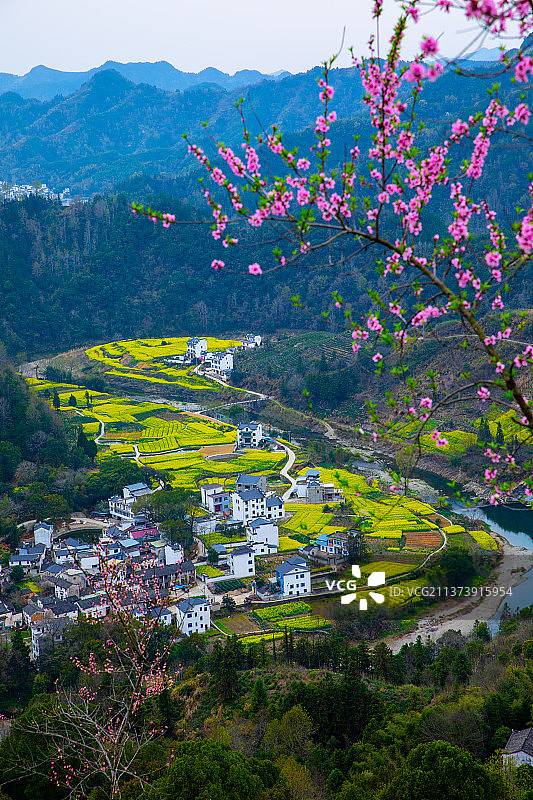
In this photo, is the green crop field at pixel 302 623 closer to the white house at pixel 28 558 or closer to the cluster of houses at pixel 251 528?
the cluster of houses at pixel 251 528

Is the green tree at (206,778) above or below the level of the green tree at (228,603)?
above

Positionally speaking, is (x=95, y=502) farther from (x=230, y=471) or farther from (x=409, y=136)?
(x=409, y=136)


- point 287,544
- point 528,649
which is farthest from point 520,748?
point 287,544

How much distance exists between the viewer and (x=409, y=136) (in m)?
4.14

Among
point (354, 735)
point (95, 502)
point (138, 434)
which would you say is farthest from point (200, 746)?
point (138, 434)

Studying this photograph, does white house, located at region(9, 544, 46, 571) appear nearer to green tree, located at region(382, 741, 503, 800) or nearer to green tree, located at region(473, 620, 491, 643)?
green tree, located at region(473, 620, 491, 643)

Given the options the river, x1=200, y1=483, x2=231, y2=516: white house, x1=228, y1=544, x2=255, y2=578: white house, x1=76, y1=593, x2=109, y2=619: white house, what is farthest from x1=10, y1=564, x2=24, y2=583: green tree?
the river

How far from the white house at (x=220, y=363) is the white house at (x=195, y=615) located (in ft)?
95.5

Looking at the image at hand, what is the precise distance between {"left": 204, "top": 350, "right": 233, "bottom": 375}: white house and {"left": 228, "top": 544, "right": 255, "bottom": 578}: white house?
85.8 ft

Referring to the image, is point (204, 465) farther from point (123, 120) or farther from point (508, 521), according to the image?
point (123, 120)

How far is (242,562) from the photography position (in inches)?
786

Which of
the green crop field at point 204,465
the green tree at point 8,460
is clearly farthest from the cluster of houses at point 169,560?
the green tree at point 8,460

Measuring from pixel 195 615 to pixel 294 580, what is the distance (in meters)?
3.06

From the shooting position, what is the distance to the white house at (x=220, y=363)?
45.9 meters
